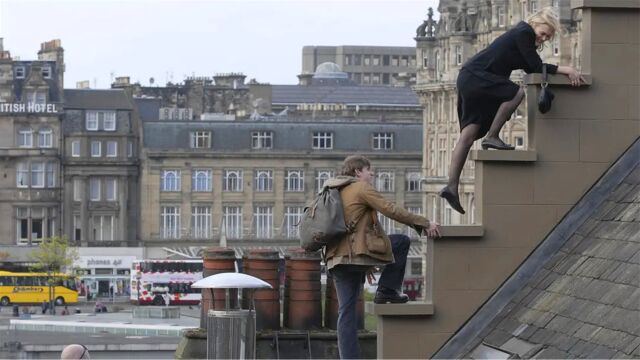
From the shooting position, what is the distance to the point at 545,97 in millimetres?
11008

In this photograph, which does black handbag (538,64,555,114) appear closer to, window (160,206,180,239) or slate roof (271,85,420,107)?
window (160,206,180,239)

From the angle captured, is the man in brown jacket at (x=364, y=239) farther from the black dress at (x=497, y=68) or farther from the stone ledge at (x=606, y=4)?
the stone ledge at (x=606, y=4)

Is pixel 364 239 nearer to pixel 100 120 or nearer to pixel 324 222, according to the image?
pixel 324 222

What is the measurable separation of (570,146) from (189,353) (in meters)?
10.6

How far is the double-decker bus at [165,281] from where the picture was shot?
114 metres

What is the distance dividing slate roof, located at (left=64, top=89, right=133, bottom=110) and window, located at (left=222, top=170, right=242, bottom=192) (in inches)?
294

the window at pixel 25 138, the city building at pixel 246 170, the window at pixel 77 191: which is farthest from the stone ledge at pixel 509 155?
the window at pixel 77 191

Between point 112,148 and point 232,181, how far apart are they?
7.79 meters

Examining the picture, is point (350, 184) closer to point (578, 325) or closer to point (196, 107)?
point (578, 325)

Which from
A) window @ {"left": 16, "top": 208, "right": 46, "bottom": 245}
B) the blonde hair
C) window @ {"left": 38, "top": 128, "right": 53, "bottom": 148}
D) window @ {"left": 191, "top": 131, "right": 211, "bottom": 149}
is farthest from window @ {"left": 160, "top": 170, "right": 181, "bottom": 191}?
the blonde hair

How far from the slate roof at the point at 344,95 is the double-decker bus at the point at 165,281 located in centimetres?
5150

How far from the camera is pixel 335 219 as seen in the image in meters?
11.8

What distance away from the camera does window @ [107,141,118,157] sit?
437 ft

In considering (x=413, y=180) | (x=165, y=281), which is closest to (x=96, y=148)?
(x=413, y=180)
